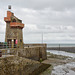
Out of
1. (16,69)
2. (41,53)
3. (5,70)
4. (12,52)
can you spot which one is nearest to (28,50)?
(12,52)

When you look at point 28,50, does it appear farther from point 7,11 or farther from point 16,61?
point 7,11

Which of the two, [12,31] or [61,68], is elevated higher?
[12,31]

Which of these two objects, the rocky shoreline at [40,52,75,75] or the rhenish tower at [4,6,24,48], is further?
the rhenish tower at [4,6,24,48]

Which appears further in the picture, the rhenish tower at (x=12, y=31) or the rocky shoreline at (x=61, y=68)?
the rhenish tower at (x=12, y=31)

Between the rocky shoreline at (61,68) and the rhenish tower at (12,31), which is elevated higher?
the rhenish tower at (12,31)

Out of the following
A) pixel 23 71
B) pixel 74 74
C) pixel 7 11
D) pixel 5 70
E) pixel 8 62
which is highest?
pixel 7 11

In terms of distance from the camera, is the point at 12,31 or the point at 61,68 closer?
the point at 61,68

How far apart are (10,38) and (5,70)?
1228 centimetres

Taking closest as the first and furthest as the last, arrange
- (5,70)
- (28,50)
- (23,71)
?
1. (5,70)
2. (23,71)
3. (28,50)

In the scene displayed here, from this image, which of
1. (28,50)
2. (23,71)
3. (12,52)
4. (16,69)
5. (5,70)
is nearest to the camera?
(5,70)

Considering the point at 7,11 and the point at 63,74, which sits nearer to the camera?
the point at 63,74

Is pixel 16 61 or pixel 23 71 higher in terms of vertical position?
pixel 16 61

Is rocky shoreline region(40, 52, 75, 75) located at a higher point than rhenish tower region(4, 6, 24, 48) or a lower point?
lower

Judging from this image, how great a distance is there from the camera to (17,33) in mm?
19969
